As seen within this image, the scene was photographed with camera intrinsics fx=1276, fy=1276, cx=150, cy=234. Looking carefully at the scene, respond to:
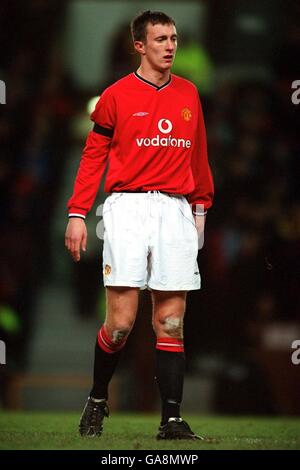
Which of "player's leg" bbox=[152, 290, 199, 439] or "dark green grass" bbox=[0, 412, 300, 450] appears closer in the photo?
"dark green grass" bbox=[0, 412, 300, 450]

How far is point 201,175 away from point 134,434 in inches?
48.5

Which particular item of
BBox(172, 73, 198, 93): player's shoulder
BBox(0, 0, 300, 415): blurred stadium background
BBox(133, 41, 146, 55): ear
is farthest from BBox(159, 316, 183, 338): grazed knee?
BBox(0, 0, 300, 415): blurred stadium background

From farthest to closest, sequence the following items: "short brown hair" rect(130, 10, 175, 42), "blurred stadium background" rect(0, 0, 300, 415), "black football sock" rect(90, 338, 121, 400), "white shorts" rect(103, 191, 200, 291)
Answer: "blurred stadium background" rect(0, 0, 300, 415), "black football sock" rect(90, 338, 121, 400), "short brown hair" rect(130, 10, 175, 42), "white shorts" rect(103, 191, 200, 291)

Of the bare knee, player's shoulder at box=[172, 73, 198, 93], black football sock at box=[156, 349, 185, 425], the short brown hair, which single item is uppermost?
the short brown hair

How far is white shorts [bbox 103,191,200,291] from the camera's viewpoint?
5457 mm

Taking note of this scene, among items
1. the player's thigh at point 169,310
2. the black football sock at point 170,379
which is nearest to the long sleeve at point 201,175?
A: the player's thigh at point 169,310

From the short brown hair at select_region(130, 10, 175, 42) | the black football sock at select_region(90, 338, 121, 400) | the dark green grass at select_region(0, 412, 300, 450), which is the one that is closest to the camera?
the dark green grass at select_region(0, 412, 300, 450)

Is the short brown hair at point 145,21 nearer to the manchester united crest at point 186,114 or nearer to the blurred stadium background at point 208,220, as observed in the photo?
the manchester united crest at point 186,114

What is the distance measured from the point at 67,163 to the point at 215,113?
1363 mm

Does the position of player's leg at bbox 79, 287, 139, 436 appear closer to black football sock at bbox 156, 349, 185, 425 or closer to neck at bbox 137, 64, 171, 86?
black football sock at bbox 156, 349, 185, 425

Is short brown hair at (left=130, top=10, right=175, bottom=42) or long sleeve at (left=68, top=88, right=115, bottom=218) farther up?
short brown hair at (left=130, top=10, right=175, bottom=42)

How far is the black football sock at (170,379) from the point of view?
18.0 feet

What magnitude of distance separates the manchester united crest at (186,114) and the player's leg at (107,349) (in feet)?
2.59

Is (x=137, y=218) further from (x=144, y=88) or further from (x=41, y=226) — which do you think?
(x=41, y=226)
